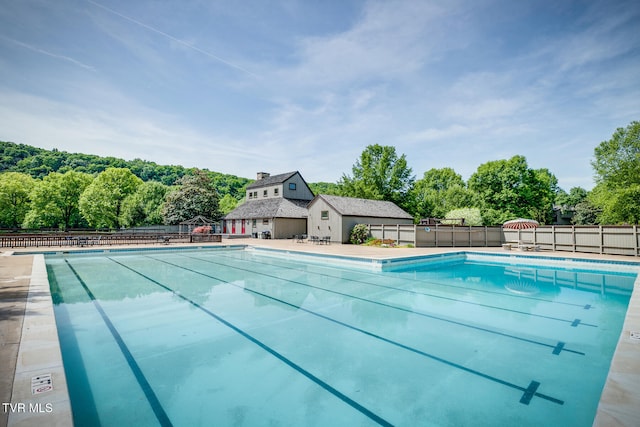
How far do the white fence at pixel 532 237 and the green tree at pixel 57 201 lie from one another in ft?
138

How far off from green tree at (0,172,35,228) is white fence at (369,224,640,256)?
152 ft

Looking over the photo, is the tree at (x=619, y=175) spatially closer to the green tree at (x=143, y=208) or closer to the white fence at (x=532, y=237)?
the white fence at (x=532, y=237)

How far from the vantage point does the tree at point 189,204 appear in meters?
37.1

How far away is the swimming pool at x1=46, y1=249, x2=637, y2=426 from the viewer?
3.40 meters

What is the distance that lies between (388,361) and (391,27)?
546 inches

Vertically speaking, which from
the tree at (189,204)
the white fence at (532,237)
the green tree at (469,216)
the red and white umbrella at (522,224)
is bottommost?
the white fence at (532,237)

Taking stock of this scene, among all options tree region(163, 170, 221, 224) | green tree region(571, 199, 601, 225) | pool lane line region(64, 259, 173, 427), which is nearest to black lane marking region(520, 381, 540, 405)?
pool lane line region(64, 259, 173, 427)

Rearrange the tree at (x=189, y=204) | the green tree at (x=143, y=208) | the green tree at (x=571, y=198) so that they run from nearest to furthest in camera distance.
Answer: the tree at (x=189, y=204), the green tree at (x=143, y=208), the green tree at (x=571, y=198)

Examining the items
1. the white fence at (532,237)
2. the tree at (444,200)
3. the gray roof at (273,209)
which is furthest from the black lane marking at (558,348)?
the tree at (444,200)

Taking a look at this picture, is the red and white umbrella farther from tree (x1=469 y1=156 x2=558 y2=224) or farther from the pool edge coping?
the pool edge coping

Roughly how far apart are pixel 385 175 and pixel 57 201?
146 ft

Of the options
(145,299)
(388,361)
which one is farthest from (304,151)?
(388,361)

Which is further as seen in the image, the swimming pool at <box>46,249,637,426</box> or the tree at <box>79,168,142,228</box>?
the tree at <box>79,168,142,228</box>

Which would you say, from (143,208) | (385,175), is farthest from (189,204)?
(385,175)
